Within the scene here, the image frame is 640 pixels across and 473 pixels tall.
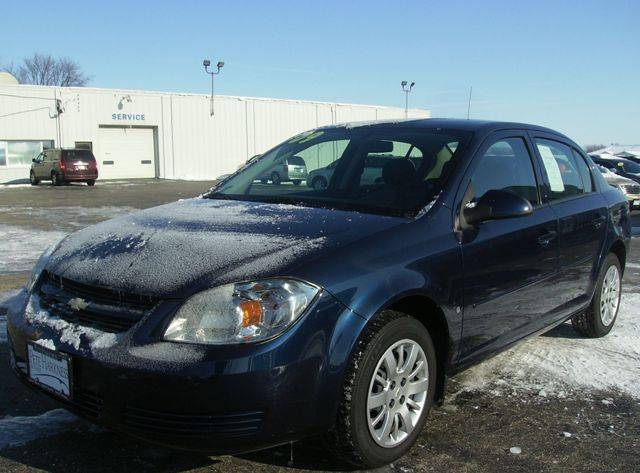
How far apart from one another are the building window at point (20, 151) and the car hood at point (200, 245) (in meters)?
33.4

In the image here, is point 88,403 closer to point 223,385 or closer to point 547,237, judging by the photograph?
point 223,385

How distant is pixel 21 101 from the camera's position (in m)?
32.8

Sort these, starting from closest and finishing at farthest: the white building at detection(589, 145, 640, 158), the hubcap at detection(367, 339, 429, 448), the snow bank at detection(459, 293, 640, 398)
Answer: the hubcap at detection(367, 339, 429, 448)
the snow bank at detection(459, 293, 640, 398)
the white building at detection(589, 145, 640, 158)

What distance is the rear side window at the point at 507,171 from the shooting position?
3631mm

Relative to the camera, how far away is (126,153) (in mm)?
36750

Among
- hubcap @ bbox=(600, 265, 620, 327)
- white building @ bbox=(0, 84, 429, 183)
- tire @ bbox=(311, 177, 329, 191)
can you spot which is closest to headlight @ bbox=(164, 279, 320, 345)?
tire @ bbox=(311, 177, 329, 191)

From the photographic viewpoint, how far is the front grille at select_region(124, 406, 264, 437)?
7.88 feet

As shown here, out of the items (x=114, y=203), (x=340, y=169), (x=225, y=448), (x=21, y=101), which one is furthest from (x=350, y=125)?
(x=21, y=101)

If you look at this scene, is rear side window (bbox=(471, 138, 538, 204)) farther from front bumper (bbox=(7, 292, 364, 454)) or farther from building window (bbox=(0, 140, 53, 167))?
building window (bbox=(0, 140, 53, 167))

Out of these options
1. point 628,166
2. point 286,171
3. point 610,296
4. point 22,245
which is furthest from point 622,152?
point 286,171

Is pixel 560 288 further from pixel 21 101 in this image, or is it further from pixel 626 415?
pixel 21 101

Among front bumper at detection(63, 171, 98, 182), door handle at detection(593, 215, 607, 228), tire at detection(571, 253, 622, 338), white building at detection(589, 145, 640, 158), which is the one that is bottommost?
tire at detection(571, 253, 622, 338)

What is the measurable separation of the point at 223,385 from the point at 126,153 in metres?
36.4

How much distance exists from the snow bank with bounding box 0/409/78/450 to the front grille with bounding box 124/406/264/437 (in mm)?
1026
